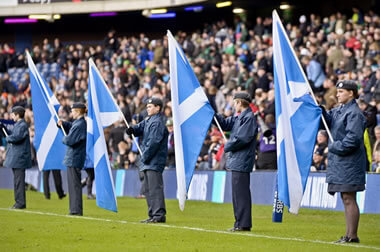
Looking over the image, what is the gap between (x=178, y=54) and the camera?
49.0 feet

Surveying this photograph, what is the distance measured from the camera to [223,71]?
1133 inches

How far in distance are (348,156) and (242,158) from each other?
2.34 metres

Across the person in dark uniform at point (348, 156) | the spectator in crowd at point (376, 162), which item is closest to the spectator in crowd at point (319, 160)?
the spectator in crowd at point (376, 162)

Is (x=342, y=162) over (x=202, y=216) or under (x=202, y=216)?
over

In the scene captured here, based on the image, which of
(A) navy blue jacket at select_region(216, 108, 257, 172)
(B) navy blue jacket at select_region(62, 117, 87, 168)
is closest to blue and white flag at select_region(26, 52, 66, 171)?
(B) navy blue jacket at select_region(62, 117, 87, 168)

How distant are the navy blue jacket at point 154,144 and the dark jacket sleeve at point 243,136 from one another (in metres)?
1.95

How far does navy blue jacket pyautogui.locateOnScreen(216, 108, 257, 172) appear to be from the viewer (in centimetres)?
1347

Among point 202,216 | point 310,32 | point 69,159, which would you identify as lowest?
point 202,216

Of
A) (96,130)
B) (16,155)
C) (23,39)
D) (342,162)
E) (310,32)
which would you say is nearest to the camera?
(342,162)

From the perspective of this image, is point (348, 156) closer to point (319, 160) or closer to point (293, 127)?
point (293, 127)

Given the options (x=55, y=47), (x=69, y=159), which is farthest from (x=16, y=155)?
(x=55, y=47)

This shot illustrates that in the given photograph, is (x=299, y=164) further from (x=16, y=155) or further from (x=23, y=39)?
(x=23, y=39)

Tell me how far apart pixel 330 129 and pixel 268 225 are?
10.8 ft

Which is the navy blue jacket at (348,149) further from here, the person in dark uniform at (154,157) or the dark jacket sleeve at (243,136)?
the person in dark uniform at (154,157)
